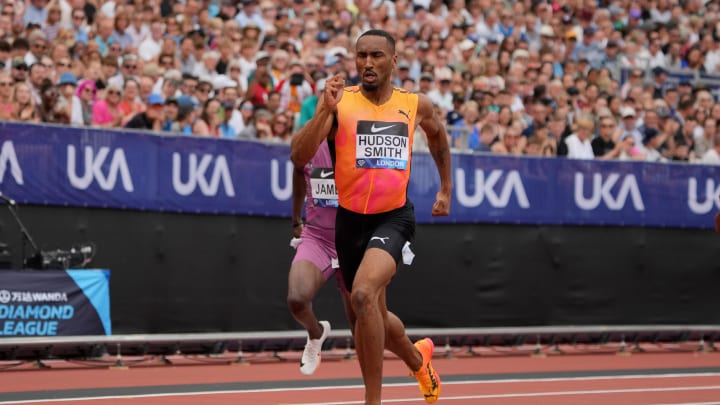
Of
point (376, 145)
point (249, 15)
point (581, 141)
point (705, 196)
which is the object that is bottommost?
point (705, 196)

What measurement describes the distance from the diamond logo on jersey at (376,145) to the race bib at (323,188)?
1551mm

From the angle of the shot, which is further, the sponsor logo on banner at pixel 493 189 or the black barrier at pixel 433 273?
the sponsor logo on banner at pixel 493 189

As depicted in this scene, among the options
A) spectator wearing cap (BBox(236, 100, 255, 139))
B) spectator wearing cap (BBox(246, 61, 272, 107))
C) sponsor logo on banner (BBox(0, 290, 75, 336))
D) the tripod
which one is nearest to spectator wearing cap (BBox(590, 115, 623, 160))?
spectator wearing cap (BBox(246, 61, 272, 107))

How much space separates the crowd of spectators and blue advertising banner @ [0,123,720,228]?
0.49 m

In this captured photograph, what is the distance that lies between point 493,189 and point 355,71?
2902mm

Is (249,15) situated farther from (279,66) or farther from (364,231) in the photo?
(364,231)

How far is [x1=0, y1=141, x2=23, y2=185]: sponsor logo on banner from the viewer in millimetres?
Answer: 13961

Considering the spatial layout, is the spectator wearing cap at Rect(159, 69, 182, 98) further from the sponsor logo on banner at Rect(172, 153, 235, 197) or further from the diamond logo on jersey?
the diamond logo on jersey

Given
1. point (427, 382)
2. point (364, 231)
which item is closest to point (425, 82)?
point (427, 382)

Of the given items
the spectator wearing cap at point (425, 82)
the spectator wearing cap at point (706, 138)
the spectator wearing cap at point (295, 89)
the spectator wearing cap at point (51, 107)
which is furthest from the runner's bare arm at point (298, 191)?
the spectator wearing cap at point (706, 138)

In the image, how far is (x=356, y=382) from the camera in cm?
1271

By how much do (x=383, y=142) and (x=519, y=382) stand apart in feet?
15.9

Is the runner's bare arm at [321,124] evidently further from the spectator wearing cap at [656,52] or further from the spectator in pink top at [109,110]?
the spectator wearing cap at [656,52]

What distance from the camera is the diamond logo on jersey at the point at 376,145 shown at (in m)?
8.84
